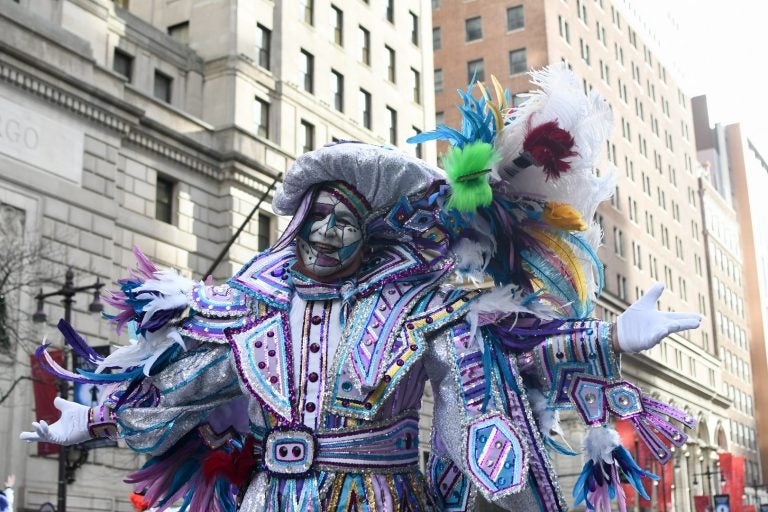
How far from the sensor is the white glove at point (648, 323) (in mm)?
4480

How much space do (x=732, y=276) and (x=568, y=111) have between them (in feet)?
255

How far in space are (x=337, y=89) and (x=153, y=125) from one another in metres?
8.88

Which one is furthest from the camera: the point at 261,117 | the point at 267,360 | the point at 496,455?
the point at 261,117

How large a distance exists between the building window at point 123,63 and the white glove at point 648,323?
2243 centimetres

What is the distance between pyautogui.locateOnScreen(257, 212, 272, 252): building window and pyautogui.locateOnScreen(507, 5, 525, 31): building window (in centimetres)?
2559

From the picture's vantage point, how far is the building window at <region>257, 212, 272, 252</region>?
89.9ft

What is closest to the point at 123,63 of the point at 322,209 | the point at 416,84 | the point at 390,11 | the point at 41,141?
the point at 41,141

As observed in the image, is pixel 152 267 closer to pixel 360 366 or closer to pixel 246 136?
pixel 360 366

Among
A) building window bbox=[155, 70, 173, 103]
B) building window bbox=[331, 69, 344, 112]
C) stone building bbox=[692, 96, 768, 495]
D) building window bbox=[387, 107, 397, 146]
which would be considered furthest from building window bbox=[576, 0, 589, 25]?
building window bbox=[155, 70, 173, 103]

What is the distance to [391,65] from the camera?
35.6 m

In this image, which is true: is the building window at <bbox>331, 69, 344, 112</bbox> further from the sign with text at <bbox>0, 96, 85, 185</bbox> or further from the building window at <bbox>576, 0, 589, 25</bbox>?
the building window at <bbox>576, 0, 589, 25</bbox>

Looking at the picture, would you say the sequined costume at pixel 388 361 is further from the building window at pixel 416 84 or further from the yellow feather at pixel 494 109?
the building window at pixel 416 84

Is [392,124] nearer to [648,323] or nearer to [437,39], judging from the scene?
[437,39]

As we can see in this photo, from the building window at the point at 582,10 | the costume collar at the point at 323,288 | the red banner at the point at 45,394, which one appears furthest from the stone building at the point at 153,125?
the building window at the point at 582,10
